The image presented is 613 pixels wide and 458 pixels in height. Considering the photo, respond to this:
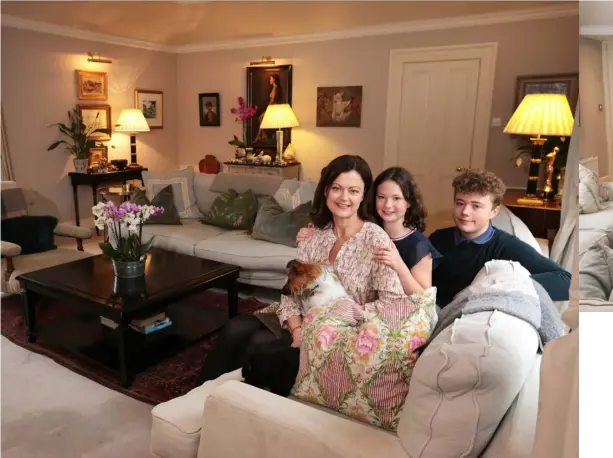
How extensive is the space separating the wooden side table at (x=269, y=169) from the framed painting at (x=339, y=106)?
0.55 metres

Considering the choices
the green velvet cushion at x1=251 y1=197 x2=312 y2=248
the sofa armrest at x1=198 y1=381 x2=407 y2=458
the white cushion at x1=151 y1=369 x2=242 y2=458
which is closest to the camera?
the sofa armrest at x1=198 y1=381 x2=407 y2=458

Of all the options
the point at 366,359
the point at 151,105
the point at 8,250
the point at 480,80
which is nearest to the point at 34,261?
the point at 8,250

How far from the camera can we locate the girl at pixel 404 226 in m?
1.47

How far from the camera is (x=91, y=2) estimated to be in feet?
13.4

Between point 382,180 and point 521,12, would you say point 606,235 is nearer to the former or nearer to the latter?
point 382,180

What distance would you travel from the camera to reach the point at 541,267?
5.09ft

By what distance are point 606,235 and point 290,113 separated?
4834mm

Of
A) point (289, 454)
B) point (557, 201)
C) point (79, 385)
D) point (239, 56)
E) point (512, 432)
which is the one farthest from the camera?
point (239, 56)

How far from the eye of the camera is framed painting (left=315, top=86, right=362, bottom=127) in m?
4.93

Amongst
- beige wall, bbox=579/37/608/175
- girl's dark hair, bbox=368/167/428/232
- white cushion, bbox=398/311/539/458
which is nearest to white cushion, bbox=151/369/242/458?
white cushion, bbox=398/311/539/458

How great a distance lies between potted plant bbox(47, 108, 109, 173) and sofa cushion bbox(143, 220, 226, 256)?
1758mm

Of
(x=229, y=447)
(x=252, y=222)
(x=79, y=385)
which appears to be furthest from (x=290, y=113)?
(x=229, y=447)

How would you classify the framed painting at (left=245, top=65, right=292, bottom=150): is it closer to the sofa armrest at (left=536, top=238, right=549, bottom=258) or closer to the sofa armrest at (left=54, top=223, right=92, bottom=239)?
the sofa armrest at (left=54, top=223, right=92, bottom=239)

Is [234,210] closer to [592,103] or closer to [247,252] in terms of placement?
[247,252]
